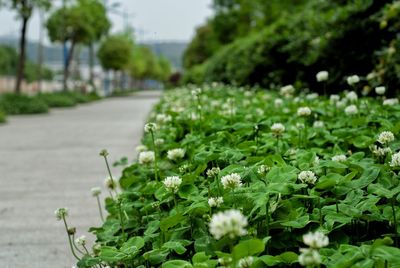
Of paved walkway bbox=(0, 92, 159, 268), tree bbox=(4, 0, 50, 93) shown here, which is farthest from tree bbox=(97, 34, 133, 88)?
paved walkway bbox=(0, 92, 159, 268)

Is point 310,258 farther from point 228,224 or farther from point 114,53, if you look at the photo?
point 114,53

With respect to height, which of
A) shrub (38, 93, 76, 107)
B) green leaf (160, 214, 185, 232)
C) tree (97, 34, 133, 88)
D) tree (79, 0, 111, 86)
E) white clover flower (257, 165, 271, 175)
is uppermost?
tree (79, 0, 111, 86)

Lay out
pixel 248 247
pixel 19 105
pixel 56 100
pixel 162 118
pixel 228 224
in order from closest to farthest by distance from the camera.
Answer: pixel 228 224
pixel 248 247
pixel 162 118
pixel 19 105
pixel 56 100

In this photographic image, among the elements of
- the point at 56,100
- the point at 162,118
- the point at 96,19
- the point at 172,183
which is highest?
the point at 96,19

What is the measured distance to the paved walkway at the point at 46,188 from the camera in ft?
10.5

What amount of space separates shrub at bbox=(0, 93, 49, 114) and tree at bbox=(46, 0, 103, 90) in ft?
34.1

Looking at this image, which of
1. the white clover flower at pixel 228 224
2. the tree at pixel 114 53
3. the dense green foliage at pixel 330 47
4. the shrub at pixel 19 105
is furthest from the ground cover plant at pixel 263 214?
the tree at pixel 114 53

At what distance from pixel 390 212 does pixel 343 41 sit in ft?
17.1

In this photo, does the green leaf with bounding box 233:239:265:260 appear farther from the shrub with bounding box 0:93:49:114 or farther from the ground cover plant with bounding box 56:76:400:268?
the shrub with bounding box 0:93:49:114

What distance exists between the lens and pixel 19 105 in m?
18.5

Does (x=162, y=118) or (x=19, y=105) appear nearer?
(x=162, y=118)

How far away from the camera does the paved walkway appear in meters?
3.19

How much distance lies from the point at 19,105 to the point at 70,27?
13.0 metres

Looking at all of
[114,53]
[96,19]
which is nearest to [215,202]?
[96,19]
